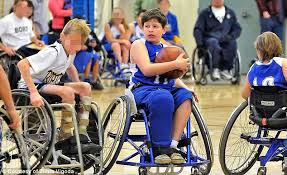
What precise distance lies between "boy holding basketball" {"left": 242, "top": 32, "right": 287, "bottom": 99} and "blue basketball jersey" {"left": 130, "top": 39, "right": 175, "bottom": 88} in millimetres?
566

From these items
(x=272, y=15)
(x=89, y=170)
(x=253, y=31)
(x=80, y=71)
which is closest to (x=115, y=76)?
(x=80, y=71)

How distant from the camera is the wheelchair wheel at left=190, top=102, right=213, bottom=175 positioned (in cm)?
556

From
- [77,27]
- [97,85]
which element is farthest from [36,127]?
[97,85]

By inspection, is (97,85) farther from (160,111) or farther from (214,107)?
(160,111)

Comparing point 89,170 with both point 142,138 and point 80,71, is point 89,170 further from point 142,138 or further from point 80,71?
point 80,71

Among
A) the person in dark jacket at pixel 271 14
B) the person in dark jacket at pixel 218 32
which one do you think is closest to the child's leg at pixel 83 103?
the person in dark jacket at pixel 218 32

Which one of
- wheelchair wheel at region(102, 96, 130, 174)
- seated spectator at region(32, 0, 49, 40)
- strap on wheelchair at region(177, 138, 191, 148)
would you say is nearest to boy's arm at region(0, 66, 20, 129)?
wheelchair wheel at region(102, 96, 130, 174)

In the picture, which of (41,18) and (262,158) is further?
(41,18)

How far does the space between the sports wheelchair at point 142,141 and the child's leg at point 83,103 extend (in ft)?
0.65

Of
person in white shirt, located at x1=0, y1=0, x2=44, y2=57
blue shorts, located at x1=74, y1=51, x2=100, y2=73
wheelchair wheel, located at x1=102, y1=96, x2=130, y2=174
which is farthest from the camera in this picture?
blue shorts, located at x1=74, y1=51, x2=100, y2=73

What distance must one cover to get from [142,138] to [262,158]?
2.64 ft

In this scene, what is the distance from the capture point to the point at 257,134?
586 centimetres

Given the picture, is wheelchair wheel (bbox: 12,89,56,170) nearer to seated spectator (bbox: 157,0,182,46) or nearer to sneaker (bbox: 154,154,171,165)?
sneaker (bbox: 154,154,171,165)

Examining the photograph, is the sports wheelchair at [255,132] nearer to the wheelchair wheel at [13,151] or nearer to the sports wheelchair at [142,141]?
the sports wheelchair at [142,141]
